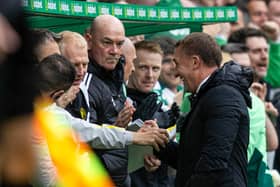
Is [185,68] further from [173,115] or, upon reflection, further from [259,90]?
[259,90]

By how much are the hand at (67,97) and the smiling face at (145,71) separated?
1.71 metres

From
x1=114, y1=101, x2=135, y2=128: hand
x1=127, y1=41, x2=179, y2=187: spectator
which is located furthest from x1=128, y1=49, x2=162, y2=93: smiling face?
x1=114, y1=101, x2=135, y2=128: hand

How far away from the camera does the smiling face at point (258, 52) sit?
11.0 m

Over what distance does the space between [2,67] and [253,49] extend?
Result: 386 inches

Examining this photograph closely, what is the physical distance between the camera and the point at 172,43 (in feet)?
31.2

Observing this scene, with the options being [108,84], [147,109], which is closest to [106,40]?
[108,84]

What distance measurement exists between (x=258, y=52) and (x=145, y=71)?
10.9 ft

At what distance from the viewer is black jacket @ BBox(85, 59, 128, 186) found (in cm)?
672

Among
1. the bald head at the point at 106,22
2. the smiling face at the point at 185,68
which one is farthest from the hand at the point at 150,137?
the bald head at the point at 106,22

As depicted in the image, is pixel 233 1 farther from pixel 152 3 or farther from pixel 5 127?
pixel 5 127

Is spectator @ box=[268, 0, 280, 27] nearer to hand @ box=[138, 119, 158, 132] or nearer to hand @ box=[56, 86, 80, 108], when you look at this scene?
hand @ box=[138, 119, 158, 132]

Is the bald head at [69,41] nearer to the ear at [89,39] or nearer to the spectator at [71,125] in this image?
the ear at [89,39]

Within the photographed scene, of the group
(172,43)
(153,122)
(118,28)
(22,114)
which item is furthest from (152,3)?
(22,114)

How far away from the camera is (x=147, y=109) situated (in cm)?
705
